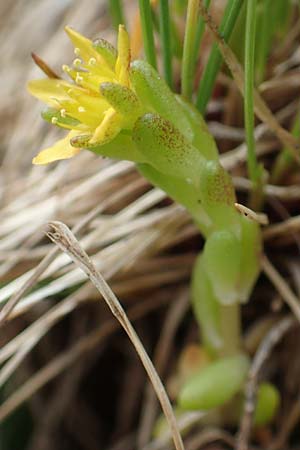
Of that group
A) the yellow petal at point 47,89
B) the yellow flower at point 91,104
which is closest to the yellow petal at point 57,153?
the yellow flower at point 91,104

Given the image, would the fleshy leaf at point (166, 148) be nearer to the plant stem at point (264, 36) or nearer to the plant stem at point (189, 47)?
the plant stem at point (189, 47)

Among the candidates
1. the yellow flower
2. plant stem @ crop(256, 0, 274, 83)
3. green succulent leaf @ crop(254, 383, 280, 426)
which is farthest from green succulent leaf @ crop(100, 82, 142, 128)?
green succulent leaf @ crop(254, 383, 280, 426)

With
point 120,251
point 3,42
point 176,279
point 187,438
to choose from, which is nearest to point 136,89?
point 120,251

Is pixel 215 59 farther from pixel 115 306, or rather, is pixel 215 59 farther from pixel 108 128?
pixel 115 306

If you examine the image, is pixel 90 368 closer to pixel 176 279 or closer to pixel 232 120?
pixel 176 279

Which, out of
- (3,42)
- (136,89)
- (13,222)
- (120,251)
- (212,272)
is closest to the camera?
(136,89)

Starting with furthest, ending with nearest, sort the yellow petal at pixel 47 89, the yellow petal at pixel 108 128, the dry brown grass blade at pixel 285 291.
A: the dry brown grass blade at pixel 285 291
the yellow petal at pixel 47 89
the yellow petal at pixel 108 128

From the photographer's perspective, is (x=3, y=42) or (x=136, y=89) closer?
(x=136, y=89)
